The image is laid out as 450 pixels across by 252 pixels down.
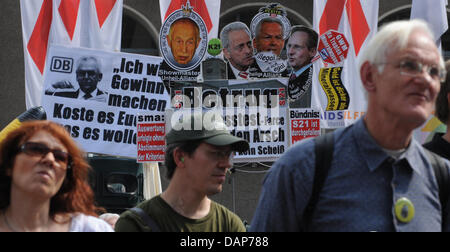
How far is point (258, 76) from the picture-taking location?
9273mm

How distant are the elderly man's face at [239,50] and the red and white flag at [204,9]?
0.91 ft

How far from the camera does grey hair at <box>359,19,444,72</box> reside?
2303mm

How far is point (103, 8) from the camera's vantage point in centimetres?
935

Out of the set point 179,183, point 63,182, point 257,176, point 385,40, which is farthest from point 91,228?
point 257,176

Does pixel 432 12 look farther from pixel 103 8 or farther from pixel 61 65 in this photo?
pixel 61 65

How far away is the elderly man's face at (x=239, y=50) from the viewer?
9289 millimetres

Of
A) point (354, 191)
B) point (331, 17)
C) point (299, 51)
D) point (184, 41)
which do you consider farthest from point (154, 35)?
point (354, 191)

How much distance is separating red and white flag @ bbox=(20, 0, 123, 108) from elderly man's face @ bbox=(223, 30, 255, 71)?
161 centimetres

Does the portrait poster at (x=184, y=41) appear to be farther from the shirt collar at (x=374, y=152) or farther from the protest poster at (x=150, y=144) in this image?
the shirt collar at (x=374, y=152)

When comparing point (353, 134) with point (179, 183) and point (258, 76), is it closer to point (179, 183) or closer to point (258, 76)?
point (179, 183)

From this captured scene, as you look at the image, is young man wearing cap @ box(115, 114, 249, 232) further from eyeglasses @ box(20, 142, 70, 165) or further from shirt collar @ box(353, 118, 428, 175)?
shirt collar @ box(353, 118, 428, 175)

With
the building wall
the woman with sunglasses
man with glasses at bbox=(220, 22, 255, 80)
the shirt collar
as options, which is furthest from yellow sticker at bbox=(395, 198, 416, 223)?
the building wall

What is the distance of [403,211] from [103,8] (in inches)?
306

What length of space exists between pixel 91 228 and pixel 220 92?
16.1ft
